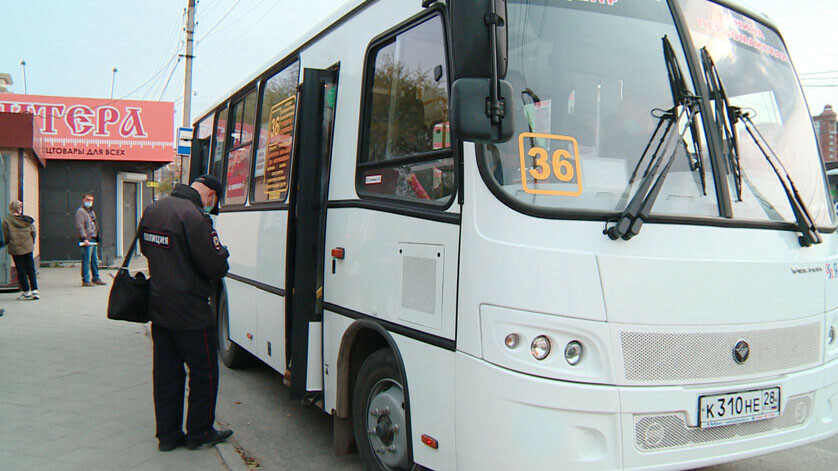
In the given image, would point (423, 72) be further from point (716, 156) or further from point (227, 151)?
point (227, 151)

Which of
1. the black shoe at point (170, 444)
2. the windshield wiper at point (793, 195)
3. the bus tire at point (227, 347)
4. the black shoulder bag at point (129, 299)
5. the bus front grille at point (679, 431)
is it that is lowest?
the black shoe at point (170, 444)

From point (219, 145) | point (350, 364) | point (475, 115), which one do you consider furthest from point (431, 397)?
point (219, 145)

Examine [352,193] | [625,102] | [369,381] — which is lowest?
[369,381]

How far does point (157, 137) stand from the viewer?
78.3 ft

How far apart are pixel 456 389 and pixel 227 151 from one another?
217 inches

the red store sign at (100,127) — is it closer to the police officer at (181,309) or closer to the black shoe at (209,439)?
the police officer at (181,309)

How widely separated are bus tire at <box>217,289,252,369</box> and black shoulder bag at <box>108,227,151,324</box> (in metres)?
2.67

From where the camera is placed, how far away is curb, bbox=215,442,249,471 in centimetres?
448

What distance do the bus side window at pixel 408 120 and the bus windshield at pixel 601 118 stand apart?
0.45 metres

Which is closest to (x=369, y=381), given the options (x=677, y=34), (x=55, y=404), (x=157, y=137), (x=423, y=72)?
(x=423, y=72)

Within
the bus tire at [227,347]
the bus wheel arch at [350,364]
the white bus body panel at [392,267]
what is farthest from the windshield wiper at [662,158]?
the bus tire at [227,347]

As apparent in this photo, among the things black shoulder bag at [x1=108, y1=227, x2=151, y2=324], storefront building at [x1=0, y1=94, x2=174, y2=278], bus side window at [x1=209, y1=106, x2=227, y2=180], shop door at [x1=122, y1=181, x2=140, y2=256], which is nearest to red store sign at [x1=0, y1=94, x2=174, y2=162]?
storefront building at [x1=0, y1=94, x2=174, y2=278]

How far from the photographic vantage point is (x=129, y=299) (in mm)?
4676

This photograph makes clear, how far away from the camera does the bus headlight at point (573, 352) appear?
2842mm
